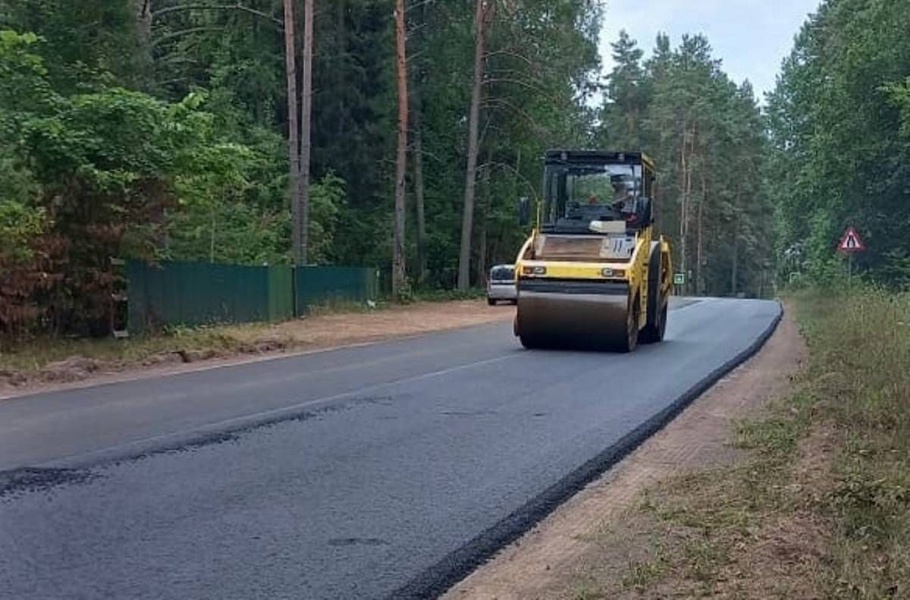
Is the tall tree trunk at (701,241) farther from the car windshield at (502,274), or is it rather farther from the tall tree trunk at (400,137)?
the tall tree trunk at (400,137)

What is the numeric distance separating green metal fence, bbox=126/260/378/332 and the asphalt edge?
1186 centimetres

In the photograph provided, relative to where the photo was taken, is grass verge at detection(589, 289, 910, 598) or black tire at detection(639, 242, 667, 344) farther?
black tire at detection(639, 242, 667, 344)

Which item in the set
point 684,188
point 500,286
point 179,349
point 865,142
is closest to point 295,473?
point 179,349

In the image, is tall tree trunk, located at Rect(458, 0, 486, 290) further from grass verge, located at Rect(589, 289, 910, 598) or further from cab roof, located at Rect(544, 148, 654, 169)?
grass verge, located at Rect(589, 289, 910, 598)

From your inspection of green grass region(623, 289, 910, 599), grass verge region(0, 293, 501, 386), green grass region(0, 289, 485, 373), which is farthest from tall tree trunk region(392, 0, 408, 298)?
green grass region(623, 289, 910, 599)

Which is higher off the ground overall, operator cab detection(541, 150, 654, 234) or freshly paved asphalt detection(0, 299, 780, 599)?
operator cab detection(541, 150, 654, 234)

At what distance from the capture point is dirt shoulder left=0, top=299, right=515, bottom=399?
15.1m

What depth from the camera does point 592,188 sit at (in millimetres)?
20578

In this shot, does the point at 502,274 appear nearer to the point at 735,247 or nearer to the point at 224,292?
the point at 224,292

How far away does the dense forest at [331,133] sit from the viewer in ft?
61.8

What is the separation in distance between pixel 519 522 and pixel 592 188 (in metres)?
14.1

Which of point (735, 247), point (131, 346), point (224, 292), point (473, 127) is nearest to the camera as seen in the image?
point (131, 346)

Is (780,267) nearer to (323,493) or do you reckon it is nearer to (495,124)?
(495,124)

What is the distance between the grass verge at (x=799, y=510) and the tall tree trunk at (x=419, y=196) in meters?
37.2
